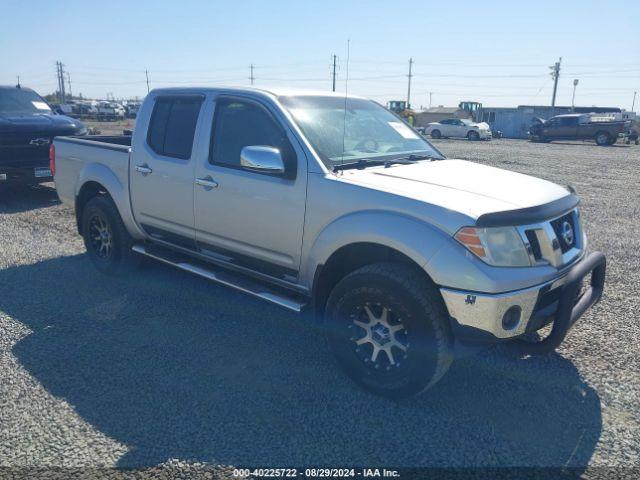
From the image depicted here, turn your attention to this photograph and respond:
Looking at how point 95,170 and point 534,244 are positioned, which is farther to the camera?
point 95,170

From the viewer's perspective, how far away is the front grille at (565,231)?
3.36 meters

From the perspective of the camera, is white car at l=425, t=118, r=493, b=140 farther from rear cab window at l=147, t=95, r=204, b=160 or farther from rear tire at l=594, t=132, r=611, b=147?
rear cab window at l=147, t=95, r=204, b=160

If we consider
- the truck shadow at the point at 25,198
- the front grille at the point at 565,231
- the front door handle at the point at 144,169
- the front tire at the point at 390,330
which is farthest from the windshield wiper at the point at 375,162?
the truck shadow at the point at 25,198

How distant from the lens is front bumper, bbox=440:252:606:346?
292 centimetres

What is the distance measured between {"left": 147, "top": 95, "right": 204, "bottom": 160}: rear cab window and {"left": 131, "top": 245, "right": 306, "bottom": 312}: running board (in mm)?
933

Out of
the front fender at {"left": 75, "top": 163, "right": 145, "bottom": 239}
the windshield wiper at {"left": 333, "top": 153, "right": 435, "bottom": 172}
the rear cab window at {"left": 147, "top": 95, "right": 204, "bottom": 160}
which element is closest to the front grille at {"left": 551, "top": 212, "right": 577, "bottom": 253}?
the windshield wiper at {"left": 333, "top": 153, "right": 435, "bottom": 172}

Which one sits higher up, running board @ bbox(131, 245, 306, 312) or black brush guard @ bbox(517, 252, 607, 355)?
black brush guard @ bbox(517, 252, 607, 355)

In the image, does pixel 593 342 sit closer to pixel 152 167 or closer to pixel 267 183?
pixel 267 183

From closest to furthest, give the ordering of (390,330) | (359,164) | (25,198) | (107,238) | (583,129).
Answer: (390,330) → (359,164) → (107,238) → (25,198) → (583,129)

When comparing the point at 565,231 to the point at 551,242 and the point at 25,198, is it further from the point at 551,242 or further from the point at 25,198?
the point at 25,198

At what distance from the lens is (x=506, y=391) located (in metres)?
3.55

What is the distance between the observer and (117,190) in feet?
17.3

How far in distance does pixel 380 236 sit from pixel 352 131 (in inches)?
53.5

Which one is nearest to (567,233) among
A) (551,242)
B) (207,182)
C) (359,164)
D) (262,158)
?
(551,242)
